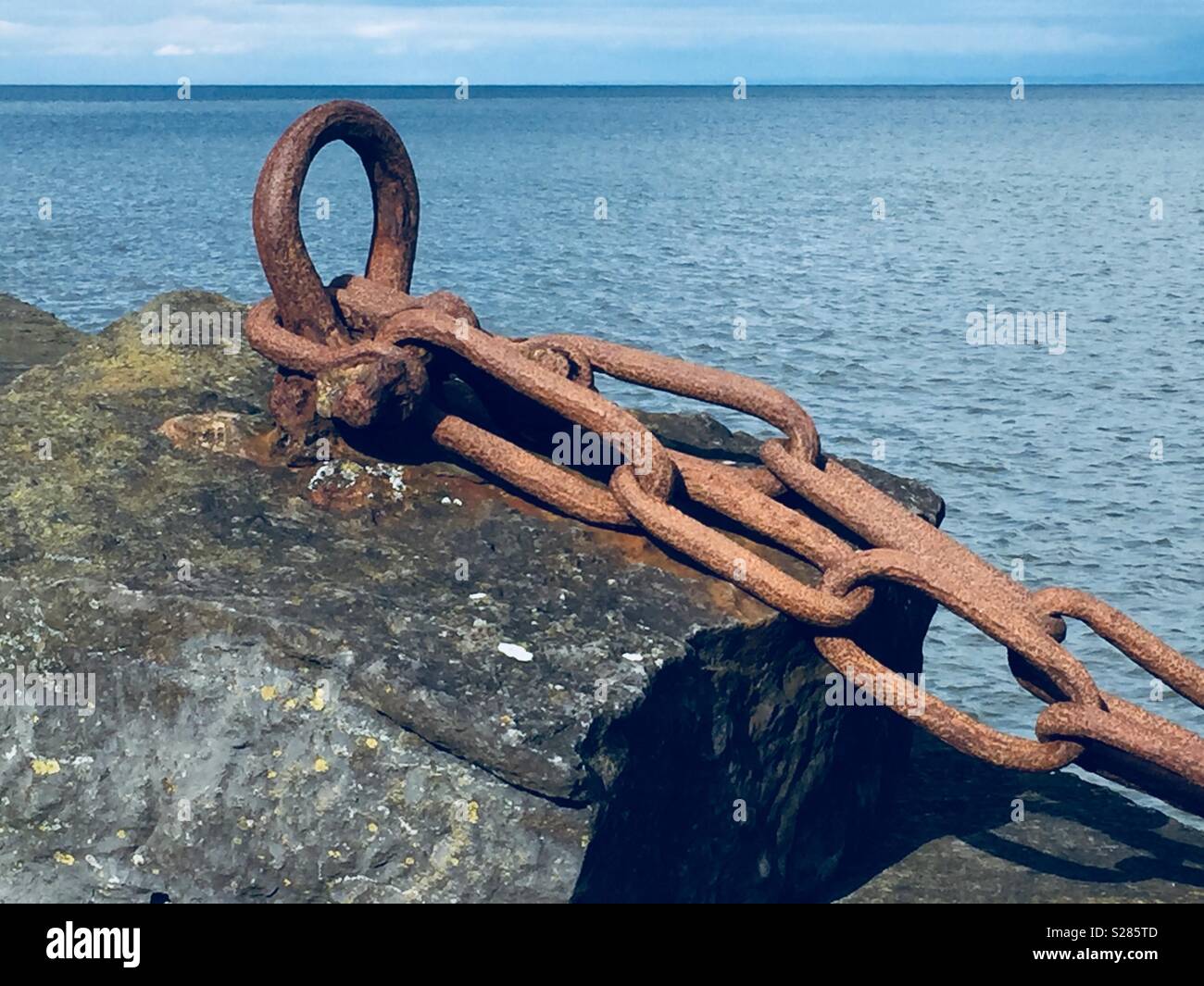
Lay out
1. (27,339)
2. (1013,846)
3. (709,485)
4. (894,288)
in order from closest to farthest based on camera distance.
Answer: (709,485) < (1013,846) < (27,339) < (894,288)

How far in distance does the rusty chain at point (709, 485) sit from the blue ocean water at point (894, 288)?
3679 mm

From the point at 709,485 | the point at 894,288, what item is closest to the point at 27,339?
the point at 709,485

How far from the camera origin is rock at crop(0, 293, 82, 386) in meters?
6.77

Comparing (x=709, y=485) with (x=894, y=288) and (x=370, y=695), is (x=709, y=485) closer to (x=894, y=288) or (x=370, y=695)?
(x=370, y=695)

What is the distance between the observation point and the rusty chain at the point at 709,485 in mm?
4242

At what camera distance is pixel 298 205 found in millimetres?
4574

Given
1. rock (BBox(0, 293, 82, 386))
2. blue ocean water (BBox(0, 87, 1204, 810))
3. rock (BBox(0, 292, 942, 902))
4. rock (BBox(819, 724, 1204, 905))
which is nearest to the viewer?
rock (BBox(0, 292, 942, 902))

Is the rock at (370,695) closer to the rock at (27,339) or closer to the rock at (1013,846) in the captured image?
the rock at (1013,846)

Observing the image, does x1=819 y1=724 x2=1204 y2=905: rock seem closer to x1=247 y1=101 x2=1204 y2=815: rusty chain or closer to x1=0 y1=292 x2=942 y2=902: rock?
x1=0 y1=292 x2=942 y2=902: rock

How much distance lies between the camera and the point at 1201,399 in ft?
47.2

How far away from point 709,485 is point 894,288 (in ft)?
59.2

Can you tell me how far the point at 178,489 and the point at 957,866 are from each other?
2.64m

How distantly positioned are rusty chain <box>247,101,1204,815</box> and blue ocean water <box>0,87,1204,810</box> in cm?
368

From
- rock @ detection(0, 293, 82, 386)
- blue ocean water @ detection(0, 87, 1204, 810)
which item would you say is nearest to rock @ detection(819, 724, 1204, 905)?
blue ocean water @ detection(0, 87, 1204, 810)
